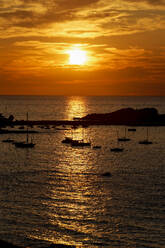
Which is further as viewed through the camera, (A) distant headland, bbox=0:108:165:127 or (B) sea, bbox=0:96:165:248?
(A) distant headland, bbox=0:108:165:127

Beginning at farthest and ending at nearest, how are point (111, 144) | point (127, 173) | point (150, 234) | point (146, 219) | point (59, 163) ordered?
point (111, 144) < point (59, 163) < point (127, 173) < point (146, 219) < point (150, 234)

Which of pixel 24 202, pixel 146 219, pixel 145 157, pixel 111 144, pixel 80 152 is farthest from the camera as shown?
pixel 111 144

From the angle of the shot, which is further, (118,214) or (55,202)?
(55,202)

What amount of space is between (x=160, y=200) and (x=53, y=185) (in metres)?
16.7

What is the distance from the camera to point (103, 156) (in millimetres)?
87062

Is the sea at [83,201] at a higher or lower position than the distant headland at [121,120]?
lower

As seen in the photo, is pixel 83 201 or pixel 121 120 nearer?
pixel 83 201

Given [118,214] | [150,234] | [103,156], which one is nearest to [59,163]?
[103,156]

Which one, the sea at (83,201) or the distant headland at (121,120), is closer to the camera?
the sea at (83,201)

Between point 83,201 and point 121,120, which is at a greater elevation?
point 121,120

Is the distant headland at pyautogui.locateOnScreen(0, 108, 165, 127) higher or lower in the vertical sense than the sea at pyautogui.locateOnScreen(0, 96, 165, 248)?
higher

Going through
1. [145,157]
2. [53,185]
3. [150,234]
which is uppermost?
[145,157]

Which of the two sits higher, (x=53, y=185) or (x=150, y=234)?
(x=53, y=185)

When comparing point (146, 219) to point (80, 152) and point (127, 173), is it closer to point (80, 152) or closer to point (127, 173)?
point (127, 173)
